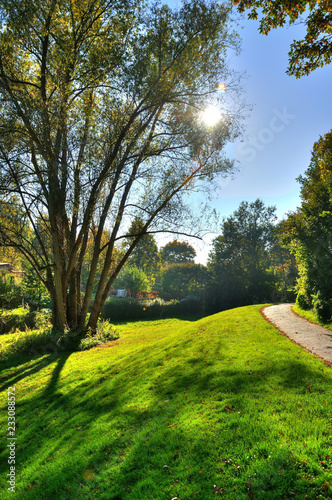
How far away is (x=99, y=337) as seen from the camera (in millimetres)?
14297

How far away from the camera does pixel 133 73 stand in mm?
10773

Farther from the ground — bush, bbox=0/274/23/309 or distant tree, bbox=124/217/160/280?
distant tree, bbox=124/217/160/280

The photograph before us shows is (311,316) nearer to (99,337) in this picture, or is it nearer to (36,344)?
(99,337)

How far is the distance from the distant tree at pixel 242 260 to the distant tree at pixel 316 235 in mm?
17898

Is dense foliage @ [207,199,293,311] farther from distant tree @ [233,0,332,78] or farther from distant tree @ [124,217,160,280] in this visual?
distant tree @ [233,0,332,78]

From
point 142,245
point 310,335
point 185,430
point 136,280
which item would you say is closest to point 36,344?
point 142,245

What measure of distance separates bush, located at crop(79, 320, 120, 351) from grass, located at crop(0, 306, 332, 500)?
4619 millimetres

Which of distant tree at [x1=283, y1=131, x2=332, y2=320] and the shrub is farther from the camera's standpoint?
the shrub

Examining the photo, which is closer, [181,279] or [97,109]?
[97,109]

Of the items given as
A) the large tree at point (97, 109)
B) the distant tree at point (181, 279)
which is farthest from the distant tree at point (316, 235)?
the distant tree at point (181, 279)

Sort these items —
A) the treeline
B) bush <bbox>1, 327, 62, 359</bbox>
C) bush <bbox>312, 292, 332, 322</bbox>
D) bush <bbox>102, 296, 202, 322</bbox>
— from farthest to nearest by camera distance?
1. bush <bbox>102, 296, 202, 322</bbox>
2. the treeline
3. bush <bbox>312, 292, 332, 322</bbox>
4. bush <bbox>1, 327, 62, 359</bbox>

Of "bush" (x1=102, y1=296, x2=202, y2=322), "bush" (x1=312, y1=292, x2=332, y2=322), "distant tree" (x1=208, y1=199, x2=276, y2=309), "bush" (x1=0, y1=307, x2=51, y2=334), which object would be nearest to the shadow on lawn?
"bush" (x1=312, y1=292, x2=332, y2=322)

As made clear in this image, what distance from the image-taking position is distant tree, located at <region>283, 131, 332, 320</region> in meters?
13.1

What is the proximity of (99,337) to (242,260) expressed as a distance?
110 ft
